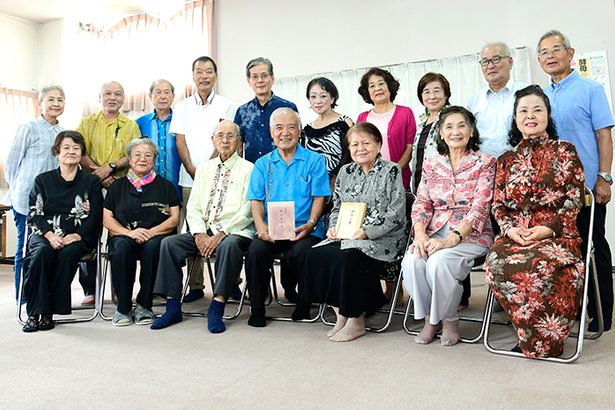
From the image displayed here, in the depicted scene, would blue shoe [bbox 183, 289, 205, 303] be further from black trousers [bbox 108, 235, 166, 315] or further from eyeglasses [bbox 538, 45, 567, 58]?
eyeglasses [bbox 538, 45, 567, 58]

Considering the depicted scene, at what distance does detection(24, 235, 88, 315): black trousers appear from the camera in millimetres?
3213

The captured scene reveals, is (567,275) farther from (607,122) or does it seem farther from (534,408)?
(607,122)

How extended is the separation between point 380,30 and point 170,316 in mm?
4168

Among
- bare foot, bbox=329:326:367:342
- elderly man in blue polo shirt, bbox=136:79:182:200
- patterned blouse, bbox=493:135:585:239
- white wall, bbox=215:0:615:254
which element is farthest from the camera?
white wall, bbox=215:0:615:254

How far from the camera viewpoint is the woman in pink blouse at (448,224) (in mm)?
2703

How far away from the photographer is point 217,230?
137 inches

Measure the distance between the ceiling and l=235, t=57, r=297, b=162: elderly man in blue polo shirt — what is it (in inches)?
150

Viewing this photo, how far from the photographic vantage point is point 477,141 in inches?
116

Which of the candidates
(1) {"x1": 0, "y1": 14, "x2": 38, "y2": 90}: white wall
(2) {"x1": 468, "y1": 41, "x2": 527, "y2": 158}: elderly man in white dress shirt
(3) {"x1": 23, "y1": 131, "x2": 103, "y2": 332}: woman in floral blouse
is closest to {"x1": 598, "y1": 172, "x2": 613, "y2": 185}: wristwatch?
(2) {"x1": 468, "y1": 41, "x2": 527, "y2": 158}: elderly man in white dress shirt

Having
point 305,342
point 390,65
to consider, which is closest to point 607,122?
point 305,342

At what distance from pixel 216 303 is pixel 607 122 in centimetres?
238

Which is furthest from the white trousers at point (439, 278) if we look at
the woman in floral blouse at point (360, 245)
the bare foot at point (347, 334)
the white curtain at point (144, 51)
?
the white curtain at point (144, 51)

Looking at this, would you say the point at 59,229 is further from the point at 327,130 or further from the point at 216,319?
the point at 327,130

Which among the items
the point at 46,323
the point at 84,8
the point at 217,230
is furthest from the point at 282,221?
the point at 84,8
